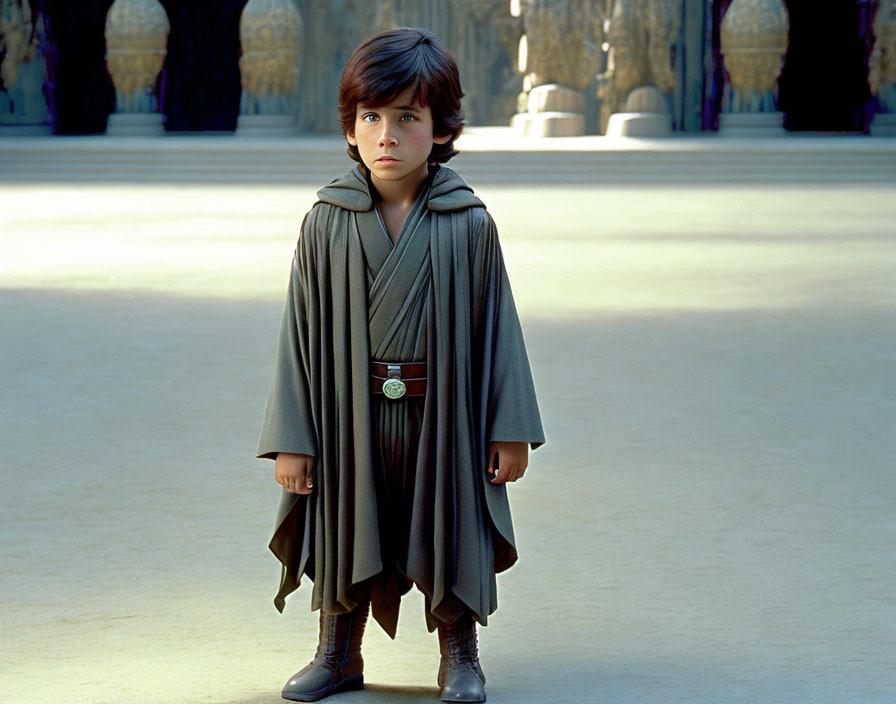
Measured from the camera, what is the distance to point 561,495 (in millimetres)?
3666

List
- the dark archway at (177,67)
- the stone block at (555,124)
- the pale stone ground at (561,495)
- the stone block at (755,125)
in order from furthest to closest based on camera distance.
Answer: the dark archway at (177,67) < the stone block at (555,124) < the stone block at (755,125) < the pale stone ground at (561,495)

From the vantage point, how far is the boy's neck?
2.37 meters

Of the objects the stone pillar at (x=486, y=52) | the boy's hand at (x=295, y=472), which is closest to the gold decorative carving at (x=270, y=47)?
the stone pillar at (x=486, y=52)

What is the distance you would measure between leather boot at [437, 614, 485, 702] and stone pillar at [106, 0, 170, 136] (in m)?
16.9

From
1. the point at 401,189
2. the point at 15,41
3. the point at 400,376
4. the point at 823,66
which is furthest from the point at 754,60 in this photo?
the point at 400,376

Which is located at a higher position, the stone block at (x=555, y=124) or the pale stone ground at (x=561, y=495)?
the stone block at (x=555, y=124)

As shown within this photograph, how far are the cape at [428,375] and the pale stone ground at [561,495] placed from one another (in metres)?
0.28

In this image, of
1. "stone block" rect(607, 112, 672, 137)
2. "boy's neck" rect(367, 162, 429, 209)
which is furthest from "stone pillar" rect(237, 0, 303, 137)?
"boy's neck" rect(367, 162, 429, 209)

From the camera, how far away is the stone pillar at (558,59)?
17625 mm

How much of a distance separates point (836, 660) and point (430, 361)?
37.6 inches

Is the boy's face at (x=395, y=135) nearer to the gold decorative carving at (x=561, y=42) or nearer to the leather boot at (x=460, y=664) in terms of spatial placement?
the leather boot at (x=460, y=664)

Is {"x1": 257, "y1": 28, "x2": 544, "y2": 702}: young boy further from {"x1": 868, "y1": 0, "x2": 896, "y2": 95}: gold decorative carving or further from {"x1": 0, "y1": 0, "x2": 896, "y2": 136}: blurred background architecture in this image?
{"x1": 868, "y1": 0, "x2": 896, "y2": 95}: gold decorative carving

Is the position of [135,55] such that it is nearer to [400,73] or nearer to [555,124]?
[555,124]

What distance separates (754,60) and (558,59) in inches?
95.4
